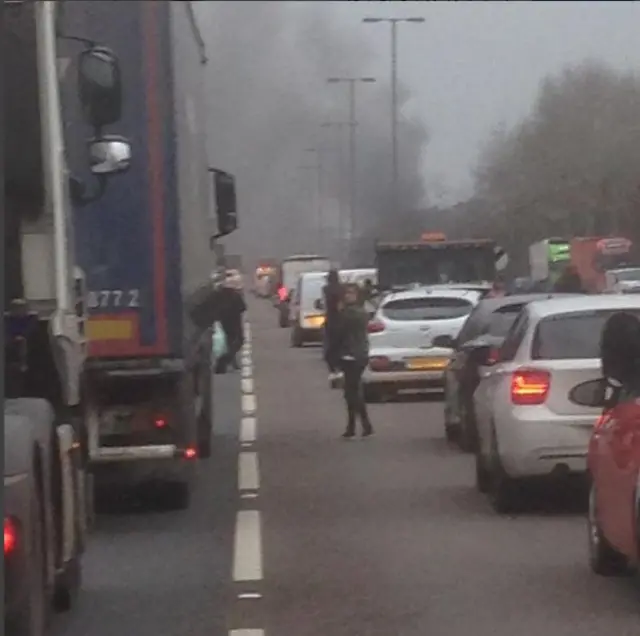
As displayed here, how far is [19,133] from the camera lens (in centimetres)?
1076

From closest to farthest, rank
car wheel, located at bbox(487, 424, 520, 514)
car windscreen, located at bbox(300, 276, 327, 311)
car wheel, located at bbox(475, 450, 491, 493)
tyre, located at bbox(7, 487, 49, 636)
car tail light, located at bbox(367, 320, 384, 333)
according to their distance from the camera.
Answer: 1. tyre, located at bbox(7, 487, 49, 636)
2. car wheel, located at bbox(487, 424, 520, 514)
3. car wheel, located at bbox(475, 450, 491, 493)
4. car tail light, located at bbox(367, 320, 384, 333)
5. car windscreen, located at bbox(300, 276, 327, 311)

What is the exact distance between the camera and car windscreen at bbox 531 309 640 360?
13594 mm

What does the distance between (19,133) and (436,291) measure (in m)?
17.3

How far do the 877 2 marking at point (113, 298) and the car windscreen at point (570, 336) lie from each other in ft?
8.97

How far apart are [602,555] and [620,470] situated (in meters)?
0.96

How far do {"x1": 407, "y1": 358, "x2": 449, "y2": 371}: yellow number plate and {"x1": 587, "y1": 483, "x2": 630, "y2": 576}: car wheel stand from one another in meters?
15.4

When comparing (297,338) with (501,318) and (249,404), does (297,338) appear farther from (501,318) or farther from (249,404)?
(501,318)

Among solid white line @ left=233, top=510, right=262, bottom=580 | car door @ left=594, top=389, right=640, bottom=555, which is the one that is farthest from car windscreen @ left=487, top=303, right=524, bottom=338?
car door @ left=594, top=389, right=640, bottom=555

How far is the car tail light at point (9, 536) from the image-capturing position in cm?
741

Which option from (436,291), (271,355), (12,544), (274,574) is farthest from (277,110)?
(12,544)

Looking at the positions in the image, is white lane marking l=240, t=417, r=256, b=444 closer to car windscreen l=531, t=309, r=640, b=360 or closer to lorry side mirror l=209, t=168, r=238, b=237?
lorry side mirror l=209, t=168, r=238, b=237

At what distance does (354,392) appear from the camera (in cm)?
2067

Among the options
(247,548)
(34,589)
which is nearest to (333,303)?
(247,548)

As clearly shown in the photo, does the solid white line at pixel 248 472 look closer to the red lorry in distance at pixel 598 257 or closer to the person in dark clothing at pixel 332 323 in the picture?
the person in dark clothing at pixel 332 323
